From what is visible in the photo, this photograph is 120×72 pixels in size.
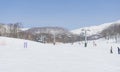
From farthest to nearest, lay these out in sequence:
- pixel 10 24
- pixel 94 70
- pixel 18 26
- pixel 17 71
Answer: pixel 10 24 < pixel 18 26 < pixel 94 70 < pixel 17 71

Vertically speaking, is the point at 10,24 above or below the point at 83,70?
above

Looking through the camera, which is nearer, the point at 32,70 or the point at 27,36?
the point at 32,70

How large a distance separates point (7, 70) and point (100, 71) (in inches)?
143

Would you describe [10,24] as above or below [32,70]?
above

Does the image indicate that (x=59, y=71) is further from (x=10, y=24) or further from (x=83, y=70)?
(x=10, y=24)

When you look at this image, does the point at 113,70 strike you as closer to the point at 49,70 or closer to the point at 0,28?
the point at 49,70

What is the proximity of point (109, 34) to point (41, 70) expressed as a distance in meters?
130

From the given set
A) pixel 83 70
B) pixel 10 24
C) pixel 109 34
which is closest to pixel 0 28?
pixel 10 24

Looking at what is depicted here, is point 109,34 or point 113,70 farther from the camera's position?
point 109,34

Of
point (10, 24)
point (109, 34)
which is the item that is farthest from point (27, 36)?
point (109, 34)

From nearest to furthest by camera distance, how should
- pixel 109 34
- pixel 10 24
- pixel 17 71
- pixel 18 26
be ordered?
1. pixel 17 71
2. pixel 18 26
3. pixel 10 24
4. pixel 109 34

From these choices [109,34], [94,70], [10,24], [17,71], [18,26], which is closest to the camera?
[17,71]

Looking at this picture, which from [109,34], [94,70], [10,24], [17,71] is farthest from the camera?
[109,34]

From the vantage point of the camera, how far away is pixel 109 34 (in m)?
141
